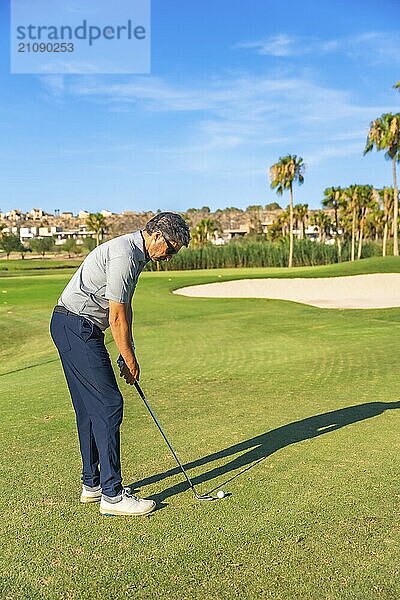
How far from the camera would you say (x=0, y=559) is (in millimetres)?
4016

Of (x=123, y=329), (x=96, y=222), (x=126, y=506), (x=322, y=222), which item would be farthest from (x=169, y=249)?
(x=322, y=222)

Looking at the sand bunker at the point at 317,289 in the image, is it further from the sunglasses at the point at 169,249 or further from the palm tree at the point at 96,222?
the palm tree at the point at 96,222

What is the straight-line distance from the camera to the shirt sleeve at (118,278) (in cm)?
465

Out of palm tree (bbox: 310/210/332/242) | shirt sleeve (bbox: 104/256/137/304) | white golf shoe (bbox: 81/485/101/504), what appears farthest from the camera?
palm tree (bbox: 310/210/332/242)

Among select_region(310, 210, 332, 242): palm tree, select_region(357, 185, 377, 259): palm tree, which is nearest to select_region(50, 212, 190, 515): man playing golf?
select_region(357, 185, 377, 259): palm tree

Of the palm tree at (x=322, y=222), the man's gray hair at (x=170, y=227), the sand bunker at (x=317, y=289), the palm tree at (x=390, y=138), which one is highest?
the palm tree at (x=390, y=138)

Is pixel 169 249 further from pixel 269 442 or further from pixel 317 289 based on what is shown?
pixel 317 289

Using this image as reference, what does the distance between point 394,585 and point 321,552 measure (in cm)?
50

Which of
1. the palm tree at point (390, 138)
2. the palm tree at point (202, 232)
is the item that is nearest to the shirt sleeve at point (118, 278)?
the palm tree at point (390, 138)

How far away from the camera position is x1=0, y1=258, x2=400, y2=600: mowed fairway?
3.74 meters

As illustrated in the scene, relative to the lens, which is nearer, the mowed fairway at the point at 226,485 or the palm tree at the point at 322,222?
the mowed fairway at the point at 226,485

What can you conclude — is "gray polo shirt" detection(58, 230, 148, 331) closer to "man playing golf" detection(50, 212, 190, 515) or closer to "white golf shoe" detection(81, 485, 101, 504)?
"man playing golf" detection(50, 212, 190, 515)

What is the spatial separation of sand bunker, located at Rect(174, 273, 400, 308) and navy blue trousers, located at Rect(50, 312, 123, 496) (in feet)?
69.9

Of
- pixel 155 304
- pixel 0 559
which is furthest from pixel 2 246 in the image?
pixel 0 559
